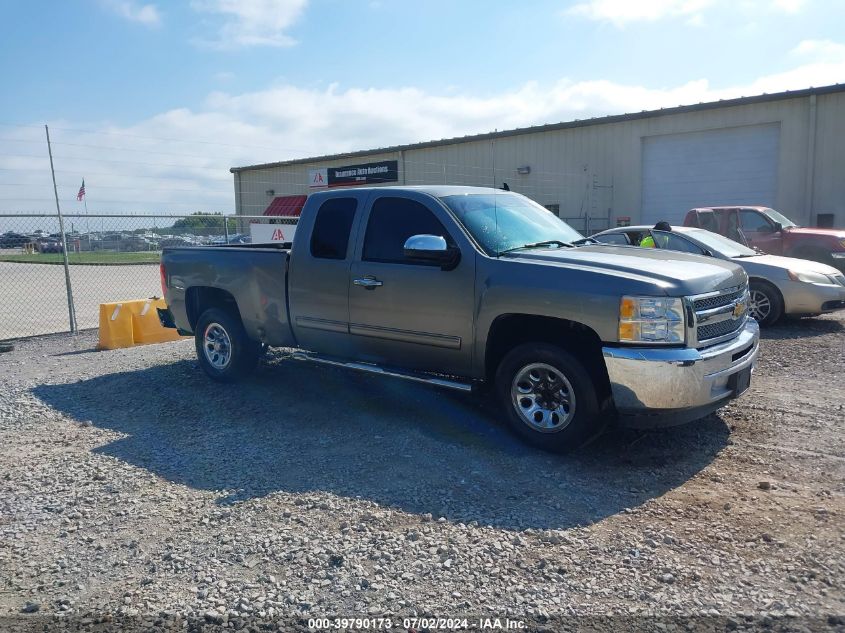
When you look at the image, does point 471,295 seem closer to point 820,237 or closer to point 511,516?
point 511,516

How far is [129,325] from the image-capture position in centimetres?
1027

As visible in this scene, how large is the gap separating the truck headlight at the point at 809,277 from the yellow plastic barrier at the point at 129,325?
899cm

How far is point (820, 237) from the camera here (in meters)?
13.3

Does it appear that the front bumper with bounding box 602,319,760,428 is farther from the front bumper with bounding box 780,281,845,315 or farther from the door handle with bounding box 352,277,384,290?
the front bumper with bounding box 780,281,845,315

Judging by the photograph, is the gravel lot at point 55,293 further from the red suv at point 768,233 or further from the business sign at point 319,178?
the red suv at point 768,233

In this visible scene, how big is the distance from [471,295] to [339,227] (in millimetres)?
1685

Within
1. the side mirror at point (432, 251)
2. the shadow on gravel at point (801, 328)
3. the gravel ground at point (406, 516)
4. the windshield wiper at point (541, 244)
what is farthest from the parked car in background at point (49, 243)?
the shadow on gravel at point (801, 328)

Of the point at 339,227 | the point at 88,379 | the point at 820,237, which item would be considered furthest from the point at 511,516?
the point at 820,237

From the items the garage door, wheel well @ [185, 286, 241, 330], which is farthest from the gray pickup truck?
the garage door

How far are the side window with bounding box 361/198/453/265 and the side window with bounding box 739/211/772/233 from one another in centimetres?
992

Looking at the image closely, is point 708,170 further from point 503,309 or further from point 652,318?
point 652,318

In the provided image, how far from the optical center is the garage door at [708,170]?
2036 cm

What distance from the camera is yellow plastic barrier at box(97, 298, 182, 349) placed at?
10.1 meters

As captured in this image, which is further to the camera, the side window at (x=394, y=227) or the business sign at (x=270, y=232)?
the business sign at (x=270, y=232)
